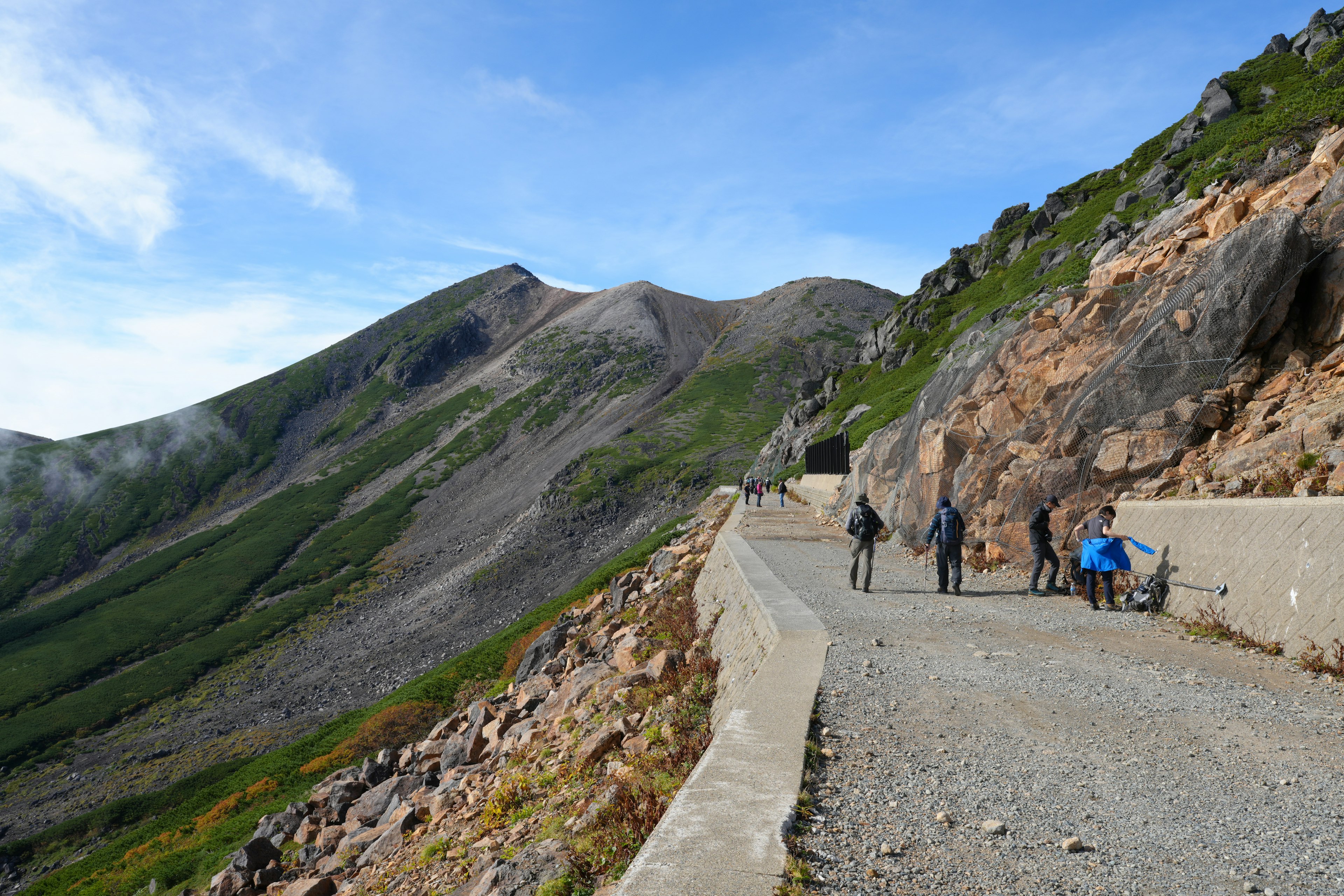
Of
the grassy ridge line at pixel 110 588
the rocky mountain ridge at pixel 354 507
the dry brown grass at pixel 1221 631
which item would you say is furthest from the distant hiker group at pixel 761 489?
the grassy ridge line at pixel 110 588

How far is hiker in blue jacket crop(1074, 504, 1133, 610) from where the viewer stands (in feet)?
40.3

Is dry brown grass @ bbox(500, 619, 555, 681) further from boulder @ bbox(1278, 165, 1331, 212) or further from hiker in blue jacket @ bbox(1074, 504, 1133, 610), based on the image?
boulder @ bbox(1278, 165, 1331, 212)

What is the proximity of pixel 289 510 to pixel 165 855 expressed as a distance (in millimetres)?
94778

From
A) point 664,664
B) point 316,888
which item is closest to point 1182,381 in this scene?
point 664,664

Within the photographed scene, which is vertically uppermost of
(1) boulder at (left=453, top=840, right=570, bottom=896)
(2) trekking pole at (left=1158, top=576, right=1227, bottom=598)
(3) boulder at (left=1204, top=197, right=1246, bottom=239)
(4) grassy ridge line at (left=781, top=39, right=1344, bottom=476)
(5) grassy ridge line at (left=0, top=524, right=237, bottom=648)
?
(4) grassy ridge line at (left=781, top=39, right=1344, bottom=476)

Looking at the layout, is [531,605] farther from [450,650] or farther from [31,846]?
[31,846]

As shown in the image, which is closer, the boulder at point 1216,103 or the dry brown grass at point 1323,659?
the dry brown grass at point 1323,659

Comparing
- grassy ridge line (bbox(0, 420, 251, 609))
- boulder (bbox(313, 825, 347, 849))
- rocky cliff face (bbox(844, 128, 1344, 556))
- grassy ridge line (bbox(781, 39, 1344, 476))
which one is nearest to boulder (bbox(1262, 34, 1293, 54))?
grassy ridge line (bbox(781, 39, 1344, 476))

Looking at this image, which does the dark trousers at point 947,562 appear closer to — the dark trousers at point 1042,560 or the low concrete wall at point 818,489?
the dark trousers at point 1042,560

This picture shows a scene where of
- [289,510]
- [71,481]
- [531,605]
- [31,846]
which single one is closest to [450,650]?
[531,605]

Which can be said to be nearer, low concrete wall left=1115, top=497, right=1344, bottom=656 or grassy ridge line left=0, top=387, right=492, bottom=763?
low concrete wall left=1115, top=497, right=1344, bottom=656

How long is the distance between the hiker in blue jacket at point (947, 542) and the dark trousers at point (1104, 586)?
2.27m

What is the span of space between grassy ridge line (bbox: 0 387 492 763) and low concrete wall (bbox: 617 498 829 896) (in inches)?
2686

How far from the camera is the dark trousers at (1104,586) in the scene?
12305 millimetres
